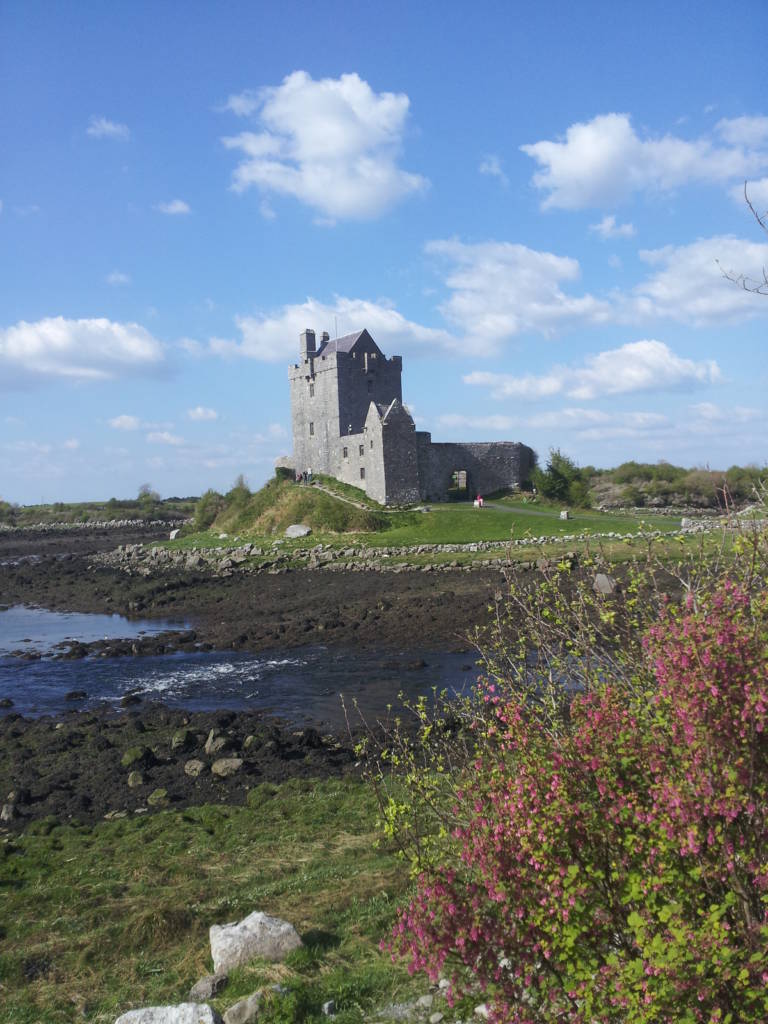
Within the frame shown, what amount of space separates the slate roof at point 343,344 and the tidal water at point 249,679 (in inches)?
1465

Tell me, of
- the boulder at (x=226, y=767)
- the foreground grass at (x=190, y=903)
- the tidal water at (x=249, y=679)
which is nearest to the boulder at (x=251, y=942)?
the foreground grass at (x=190, y=903)

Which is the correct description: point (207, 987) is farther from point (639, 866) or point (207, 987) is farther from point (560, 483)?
point (560, 483)

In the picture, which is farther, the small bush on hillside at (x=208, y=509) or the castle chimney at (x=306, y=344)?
the small bush on hillside at (x=208, y=509)

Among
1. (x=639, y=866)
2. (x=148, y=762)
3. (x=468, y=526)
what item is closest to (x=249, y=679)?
(x=148, y=762)

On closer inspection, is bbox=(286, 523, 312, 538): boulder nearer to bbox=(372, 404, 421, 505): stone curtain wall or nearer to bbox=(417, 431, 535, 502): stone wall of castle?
bbox=(372, 404, 421, 505): stone curtain wall

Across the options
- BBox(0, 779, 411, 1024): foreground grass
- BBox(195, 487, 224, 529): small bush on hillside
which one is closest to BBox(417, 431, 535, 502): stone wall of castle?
BBox(195, 487, 224, 529): small bush on hillside

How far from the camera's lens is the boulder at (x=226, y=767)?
50.3 ft

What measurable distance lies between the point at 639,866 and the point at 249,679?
→ 65.0 ft

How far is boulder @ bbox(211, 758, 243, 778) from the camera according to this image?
50.3ft

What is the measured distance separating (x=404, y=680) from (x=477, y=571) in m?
16.6

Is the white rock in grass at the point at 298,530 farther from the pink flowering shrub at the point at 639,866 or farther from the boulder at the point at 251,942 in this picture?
the pink flowering shrub at the point at 639,866

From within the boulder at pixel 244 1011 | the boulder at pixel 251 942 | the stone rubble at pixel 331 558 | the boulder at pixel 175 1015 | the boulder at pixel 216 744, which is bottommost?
the boulder at pixel 216 744

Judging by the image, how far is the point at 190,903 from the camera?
940 centimetres

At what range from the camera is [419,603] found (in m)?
31.9
